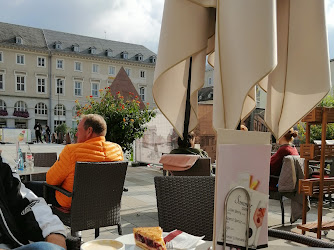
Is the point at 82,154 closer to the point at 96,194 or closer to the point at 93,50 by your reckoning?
the point at 96,194

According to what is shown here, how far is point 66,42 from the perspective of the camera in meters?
47.0

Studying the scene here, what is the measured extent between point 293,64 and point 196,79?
54 centimetres

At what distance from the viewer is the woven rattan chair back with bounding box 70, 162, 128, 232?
2992 millimetres

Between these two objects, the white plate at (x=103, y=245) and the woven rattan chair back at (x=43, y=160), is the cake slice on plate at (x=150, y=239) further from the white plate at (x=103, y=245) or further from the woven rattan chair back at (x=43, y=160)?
the woven rattan chair back at (x=43, y=160)

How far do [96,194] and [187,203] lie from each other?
1197 millimetres

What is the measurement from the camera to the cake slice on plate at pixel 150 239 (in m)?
1.21

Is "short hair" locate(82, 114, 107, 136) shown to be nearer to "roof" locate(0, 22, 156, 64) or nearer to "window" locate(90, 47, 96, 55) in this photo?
"roof" locate(0, 22, 156, 64)

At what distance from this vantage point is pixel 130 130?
25.1 ft

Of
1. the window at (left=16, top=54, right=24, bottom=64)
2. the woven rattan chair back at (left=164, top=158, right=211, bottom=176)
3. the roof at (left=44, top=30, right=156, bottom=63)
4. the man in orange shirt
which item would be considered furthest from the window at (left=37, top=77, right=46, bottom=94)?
the man in orange shirt

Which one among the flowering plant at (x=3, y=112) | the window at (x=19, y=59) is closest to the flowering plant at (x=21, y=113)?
the flowering plant at (x=3, y=112)

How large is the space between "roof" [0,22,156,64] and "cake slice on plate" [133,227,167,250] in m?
45.9

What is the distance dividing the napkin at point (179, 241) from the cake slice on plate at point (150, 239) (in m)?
0.07

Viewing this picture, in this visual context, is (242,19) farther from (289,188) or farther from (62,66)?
(62,66)

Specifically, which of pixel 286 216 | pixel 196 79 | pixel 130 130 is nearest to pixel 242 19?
pixel 196 79
